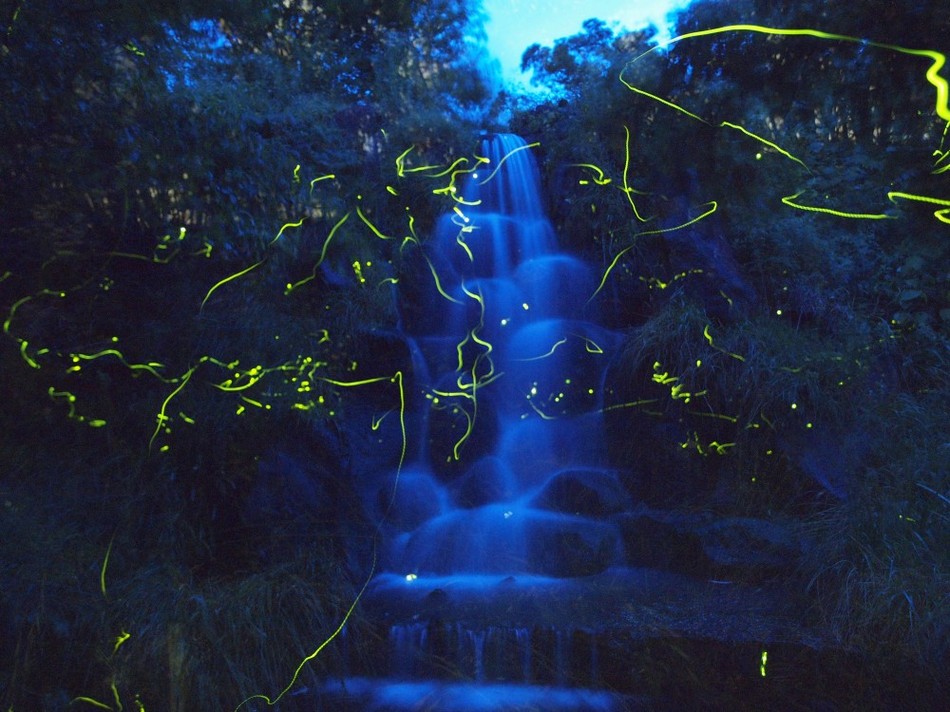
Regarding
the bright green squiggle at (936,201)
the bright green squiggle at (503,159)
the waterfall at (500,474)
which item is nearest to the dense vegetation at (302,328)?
the bright green squiggle at (936,201)

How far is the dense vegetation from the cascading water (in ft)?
1.54

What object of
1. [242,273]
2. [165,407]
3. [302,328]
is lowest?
[165,407]

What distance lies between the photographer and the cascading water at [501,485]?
417cm

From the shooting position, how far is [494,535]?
5.61m

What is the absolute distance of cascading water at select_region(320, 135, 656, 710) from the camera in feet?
13.7

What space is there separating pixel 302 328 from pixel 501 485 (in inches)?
83.0

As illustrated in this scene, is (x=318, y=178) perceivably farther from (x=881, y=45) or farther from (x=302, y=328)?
(x=881, y=45)

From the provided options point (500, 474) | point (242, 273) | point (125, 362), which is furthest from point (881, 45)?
point (125, 362)

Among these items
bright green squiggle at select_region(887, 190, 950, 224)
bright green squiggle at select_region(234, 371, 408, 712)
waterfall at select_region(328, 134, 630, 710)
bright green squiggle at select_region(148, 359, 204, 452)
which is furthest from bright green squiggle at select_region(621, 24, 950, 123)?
bright green squiggle at select_region(148, 359, 204, 452)

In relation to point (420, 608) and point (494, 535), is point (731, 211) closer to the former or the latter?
point (494, 535)

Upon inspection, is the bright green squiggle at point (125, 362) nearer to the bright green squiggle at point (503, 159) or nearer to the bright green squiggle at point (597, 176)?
the bright green squiggle at point (597, 176)

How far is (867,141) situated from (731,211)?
2.97 meters

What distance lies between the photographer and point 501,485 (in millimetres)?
6188

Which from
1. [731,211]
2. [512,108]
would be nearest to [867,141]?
[731,211]
